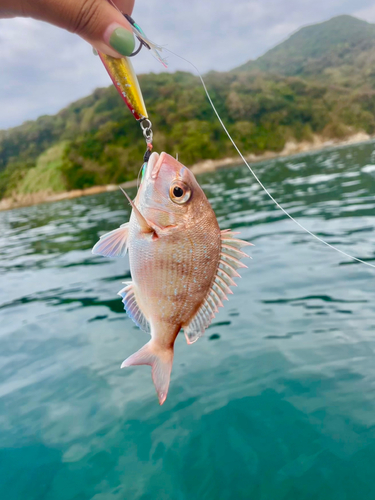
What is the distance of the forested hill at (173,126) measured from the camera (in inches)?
2419

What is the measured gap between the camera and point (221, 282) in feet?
7.32

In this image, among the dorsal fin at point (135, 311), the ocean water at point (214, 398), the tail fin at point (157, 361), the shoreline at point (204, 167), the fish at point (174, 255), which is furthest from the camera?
the shoreline at point (204, 167)

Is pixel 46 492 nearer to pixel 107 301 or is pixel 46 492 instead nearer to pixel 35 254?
pixel 107 301

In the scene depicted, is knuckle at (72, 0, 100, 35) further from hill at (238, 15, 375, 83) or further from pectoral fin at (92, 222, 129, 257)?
hill at (238, 15, 375, 83)

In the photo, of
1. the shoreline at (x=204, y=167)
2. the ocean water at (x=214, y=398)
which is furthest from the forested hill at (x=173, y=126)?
the ocean water at (x=214, y=398)

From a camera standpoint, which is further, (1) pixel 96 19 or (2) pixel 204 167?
(2) pixel 204 167

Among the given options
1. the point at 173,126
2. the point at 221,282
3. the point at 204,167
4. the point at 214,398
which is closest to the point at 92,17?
the point at 221,282

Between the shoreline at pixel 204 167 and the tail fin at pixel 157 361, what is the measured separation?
53.3m

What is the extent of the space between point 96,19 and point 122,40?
203 millimetres

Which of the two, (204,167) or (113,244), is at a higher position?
(204,167)

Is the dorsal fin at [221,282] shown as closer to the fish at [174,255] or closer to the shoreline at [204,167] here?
the fish at [174,255]

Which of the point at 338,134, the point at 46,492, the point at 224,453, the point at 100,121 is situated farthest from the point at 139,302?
the point at 100,121

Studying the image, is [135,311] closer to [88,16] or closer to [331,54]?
[88,16]

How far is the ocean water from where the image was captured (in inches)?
154
